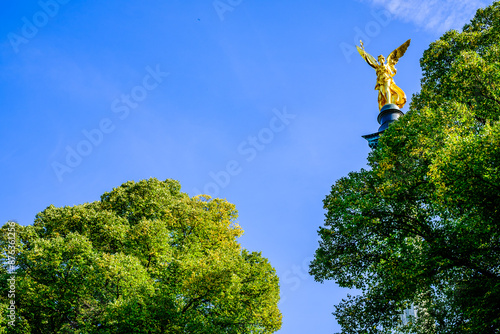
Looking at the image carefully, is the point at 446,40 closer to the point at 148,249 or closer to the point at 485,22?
the point at 485,22

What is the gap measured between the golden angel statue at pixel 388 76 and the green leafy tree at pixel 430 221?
1289 centimetres

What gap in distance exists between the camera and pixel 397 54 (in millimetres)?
31797

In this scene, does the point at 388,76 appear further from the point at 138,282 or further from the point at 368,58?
the point at 138,282

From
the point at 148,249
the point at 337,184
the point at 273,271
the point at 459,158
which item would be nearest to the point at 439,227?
the point at 459,158

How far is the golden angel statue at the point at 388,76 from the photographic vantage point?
98.8ft

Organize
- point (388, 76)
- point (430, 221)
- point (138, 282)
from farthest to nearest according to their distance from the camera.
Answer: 1. point (388, 76)
2. point (138, 282)
3. point (430, 221)

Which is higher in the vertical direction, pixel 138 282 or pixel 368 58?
pixel 368 58

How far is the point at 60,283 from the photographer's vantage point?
19.5m

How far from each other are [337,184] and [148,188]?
14782mm

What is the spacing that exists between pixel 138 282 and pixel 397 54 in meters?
26.2

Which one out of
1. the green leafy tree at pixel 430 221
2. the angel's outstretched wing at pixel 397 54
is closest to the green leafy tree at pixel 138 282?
the green leafy tree at pixel 430 221

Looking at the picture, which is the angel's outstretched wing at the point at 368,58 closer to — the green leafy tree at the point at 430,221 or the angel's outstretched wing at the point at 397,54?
the angel's outstretched wing at the point at 397,54

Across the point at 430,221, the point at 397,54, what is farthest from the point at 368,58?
the point at 430,221

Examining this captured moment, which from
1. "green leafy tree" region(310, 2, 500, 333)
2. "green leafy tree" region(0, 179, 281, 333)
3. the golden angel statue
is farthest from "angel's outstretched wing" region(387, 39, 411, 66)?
Answer: "green leafy tree" region(0, 179, 281, 333)
